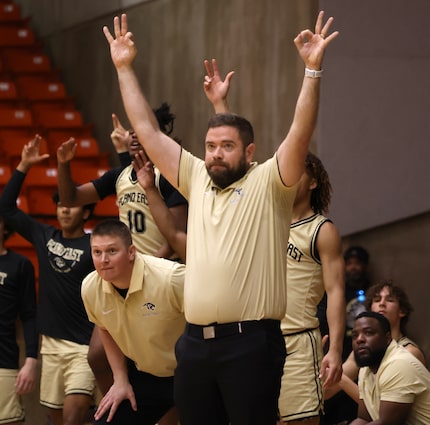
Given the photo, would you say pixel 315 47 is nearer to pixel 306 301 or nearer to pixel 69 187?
pixel 306 301

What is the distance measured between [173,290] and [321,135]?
3962mm

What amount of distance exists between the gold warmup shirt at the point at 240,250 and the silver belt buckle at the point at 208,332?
32mm

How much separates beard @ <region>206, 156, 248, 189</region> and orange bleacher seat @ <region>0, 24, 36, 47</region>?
9.22 meters

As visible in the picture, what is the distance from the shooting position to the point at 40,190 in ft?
36.9

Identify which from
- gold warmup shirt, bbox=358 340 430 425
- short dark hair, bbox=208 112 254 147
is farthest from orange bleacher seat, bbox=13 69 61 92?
short dark hair, bbox=208 112 254 147

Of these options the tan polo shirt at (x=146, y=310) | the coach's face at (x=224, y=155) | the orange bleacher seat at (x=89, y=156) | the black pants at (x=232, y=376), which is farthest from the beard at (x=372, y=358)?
the orange bleacher seat at (x=89, y=156)

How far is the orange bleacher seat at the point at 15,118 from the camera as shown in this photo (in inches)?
484

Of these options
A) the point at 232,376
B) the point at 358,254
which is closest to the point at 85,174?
the point at 358,254

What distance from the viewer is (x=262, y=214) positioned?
499 cm

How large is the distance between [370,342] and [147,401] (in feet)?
5.64

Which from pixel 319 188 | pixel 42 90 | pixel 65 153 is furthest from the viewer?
pixel 42 90

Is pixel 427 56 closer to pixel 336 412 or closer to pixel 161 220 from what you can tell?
pixel 336 412

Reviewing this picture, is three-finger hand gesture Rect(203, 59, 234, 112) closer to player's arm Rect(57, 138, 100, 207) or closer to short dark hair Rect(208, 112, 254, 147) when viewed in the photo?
short dark hair Rect(208, 112, 254, 147)

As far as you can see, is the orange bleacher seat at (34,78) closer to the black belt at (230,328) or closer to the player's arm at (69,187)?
the player's arm at (69,187)
